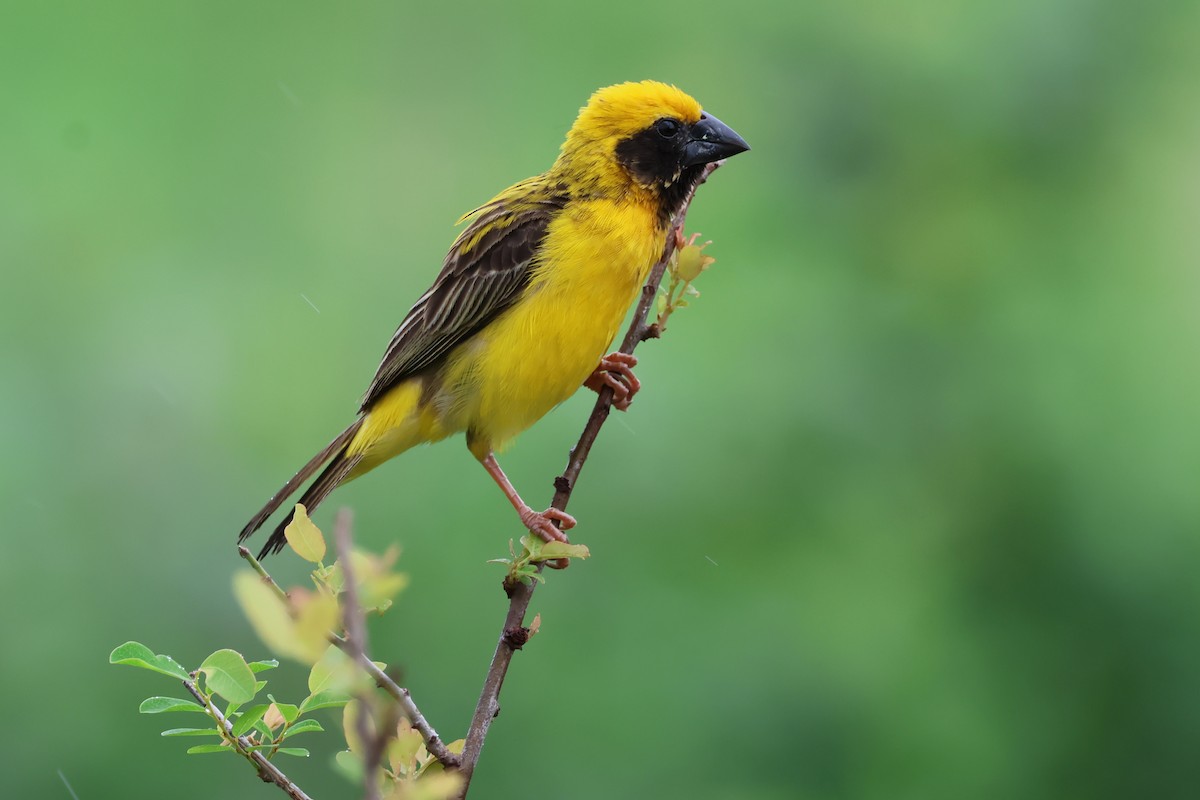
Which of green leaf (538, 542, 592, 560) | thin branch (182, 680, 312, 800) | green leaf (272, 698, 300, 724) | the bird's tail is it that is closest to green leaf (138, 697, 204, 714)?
thin branch (182, 680, 312, 800)

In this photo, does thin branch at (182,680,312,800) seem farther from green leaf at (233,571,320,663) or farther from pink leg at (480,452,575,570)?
pink leg at (480,452,575,570)

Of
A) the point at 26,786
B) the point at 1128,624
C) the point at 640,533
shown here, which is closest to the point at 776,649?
the point at 640,533

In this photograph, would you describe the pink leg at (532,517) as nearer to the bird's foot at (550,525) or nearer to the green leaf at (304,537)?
the bird's foot at (550,525)

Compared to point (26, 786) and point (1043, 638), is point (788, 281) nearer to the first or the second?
point (1043, 638)

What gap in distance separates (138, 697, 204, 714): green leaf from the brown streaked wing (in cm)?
197

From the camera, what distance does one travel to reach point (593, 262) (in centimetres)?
368

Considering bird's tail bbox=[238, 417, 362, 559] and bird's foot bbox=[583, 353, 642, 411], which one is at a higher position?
bird's foot bbox=[583, 353, 642, 411]

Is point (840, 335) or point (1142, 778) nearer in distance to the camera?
point (1142, 778)

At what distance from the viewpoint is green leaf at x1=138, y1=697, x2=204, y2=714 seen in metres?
1.83

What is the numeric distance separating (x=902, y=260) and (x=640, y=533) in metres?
1.50

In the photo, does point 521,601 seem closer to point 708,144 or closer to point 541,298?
point 541,298

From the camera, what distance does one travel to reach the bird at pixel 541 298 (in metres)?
3.65

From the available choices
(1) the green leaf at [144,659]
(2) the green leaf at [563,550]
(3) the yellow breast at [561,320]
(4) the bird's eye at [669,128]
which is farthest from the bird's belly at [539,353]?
(1) the green leaf at [144,659]

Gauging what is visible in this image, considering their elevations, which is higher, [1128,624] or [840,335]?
[840,335]
